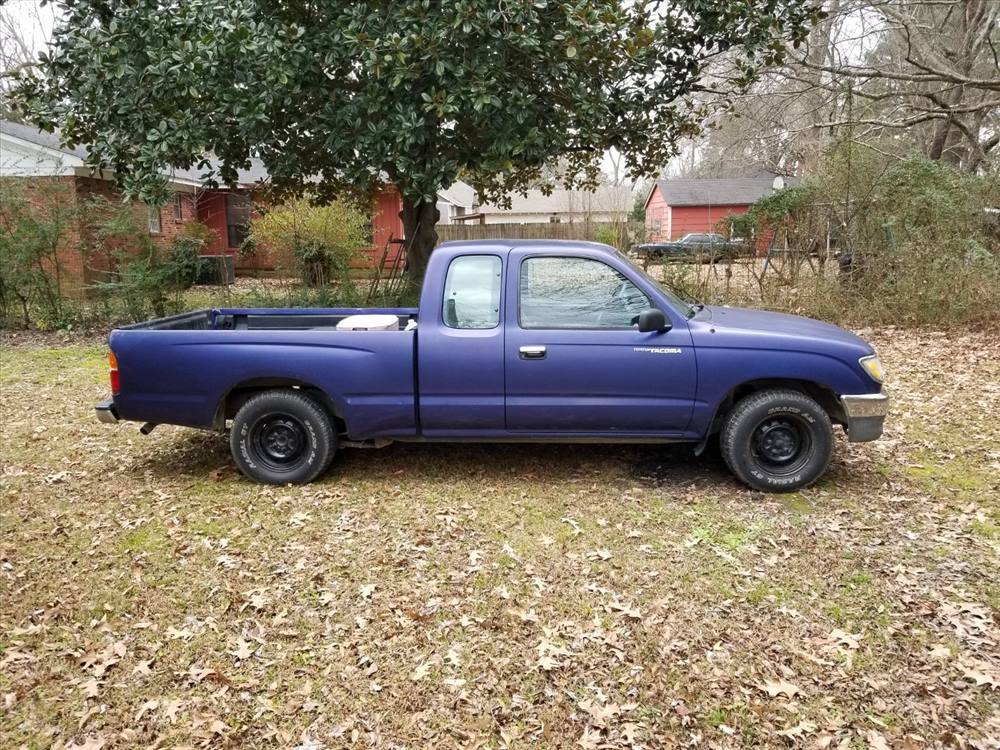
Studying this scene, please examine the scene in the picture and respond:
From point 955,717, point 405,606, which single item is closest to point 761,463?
point 955,717

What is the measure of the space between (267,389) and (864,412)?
14.4ft

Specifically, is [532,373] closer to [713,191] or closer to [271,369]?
[271,369]

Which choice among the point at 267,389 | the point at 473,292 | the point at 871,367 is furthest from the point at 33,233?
the point at 871,367

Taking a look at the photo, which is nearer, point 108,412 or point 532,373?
point 532,373

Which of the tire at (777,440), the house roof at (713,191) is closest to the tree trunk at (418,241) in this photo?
the tire at (777,440)

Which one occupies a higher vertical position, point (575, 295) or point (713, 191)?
point (713, 191)

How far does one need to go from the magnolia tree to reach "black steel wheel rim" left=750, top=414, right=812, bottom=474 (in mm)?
5141

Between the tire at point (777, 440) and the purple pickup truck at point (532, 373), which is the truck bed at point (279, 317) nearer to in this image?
the purple pickup truck at point (532, 373)

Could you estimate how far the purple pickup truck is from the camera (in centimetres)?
518

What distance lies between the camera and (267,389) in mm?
5629

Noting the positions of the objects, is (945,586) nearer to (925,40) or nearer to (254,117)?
(254,117)

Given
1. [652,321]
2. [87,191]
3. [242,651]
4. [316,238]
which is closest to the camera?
[242,651]

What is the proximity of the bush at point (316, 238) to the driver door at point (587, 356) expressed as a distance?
8.34 meters

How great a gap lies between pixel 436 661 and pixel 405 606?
0.52 metres
